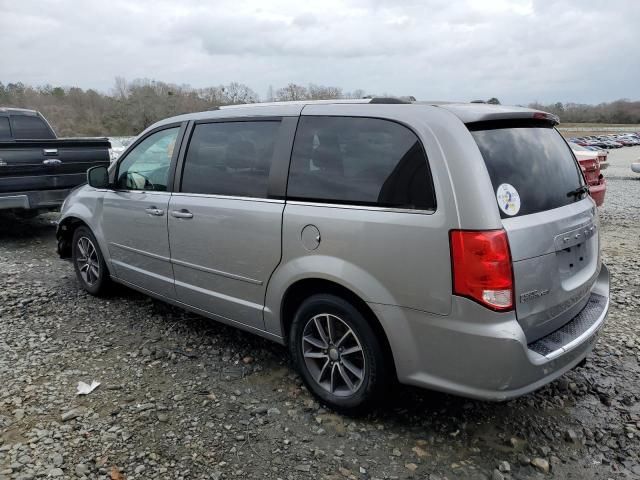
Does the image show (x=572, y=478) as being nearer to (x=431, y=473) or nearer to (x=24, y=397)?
(x=431, y=473)

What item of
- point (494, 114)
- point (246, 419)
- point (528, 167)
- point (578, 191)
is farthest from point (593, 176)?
point (246, 419)

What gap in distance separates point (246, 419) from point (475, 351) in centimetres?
142

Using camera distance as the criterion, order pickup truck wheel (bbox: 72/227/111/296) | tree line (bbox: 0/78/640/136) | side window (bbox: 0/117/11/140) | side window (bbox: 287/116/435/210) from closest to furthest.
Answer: side window (bbox: 287/116/435/210), pickup truck wheel (bbox: 72/227/111/296), side window (bbox: 0/117/11/140), tree line (bbox: 0/78/640/136)

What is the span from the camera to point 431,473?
8.36ft

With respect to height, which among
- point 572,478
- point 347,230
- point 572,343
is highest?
point 347,230

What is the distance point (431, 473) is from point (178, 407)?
61.2 inches

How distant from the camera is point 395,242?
2543mm

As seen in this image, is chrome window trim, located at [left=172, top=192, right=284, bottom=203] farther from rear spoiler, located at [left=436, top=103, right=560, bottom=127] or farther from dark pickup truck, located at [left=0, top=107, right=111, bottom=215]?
dark pickup truck, located at [left=0, top=107, right=111, bottom=215]

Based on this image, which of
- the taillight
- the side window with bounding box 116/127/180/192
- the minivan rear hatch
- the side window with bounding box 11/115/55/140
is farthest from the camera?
the side window with bounding box 11/115/55/140

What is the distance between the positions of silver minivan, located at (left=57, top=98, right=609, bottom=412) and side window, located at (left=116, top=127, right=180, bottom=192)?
0.30m

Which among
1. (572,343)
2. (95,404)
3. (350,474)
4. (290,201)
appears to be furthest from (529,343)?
(95,404)

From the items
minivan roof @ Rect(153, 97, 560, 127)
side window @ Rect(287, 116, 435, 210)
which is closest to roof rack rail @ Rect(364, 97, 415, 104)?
Answer: minivan roof @ Rect(153, 97, 560, 127)

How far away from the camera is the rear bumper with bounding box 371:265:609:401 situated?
237 centimetres

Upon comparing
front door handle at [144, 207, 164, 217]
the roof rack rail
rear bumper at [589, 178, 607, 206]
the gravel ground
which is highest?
the roof rack rail
